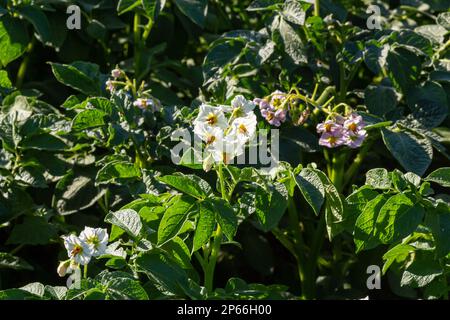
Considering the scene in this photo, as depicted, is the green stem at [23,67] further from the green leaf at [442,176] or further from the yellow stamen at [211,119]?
the green leaf at [442,176]

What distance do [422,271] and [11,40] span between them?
104 centimetres

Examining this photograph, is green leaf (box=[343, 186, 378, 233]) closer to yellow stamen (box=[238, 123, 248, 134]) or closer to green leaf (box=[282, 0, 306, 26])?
yellow stamen (box=[238, 123, 248, 134])

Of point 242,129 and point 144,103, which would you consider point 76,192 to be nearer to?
point 144,103

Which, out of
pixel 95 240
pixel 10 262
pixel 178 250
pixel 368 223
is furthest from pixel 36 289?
pixel 368 223

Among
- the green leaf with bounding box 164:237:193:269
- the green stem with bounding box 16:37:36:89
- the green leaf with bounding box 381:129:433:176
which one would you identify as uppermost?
the green stem with bounding box 16:37:36:89

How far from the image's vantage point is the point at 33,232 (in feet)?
6.19

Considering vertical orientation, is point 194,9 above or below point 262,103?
above

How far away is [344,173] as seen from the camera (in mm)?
2031

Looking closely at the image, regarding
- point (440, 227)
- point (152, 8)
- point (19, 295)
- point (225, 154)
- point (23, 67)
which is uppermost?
point (152, 8)

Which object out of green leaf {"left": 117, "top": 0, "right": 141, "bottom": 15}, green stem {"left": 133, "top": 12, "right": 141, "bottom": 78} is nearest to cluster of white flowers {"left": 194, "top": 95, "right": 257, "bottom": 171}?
green leaf {"left": 117, "top": 0, "right": 141, "bottom": 15}

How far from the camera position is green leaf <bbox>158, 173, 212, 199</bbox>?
57.6 inches

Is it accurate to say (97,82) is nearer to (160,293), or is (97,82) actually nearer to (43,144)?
(43,144)

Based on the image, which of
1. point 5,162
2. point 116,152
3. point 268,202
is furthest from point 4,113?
point 268,202

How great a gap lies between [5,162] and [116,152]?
0.23 metres
